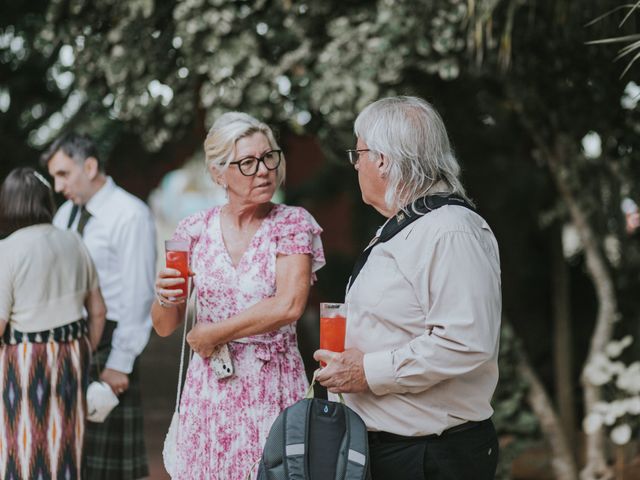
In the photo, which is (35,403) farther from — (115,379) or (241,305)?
(241,305)

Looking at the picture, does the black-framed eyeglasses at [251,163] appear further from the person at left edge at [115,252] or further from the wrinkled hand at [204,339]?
the person at left edge at [115,252]

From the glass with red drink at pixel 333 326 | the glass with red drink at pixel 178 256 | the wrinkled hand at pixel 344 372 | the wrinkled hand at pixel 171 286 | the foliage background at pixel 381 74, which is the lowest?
the wrinkled hand at pixel 344 372

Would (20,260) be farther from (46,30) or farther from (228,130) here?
(46,30)

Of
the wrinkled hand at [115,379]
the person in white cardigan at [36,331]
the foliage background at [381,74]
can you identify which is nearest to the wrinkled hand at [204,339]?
the person in white cardigan at [36,331]

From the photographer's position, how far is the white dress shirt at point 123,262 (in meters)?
4.30

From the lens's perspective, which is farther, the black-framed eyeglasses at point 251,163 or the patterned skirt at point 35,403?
the patterned skirt at point 35,403

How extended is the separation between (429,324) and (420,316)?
6 centimetres

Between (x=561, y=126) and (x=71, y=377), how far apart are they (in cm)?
304

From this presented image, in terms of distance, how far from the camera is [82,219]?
4453mm

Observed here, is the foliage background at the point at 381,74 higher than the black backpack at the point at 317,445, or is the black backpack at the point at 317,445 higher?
the foliage background at the point at 381,74

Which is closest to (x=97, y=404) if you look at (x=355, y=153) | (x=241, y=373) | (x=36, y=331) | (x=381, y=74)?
(x=36, y=331)

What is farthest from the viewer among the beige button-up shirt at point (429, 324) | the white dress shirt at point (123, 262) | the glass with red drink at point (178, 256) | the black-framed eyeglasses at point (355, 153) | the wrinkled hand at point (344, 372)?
the white dress shirt at point (123, 262)

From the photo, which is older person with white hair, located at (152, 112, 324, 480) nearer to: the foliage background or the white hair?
the white hair

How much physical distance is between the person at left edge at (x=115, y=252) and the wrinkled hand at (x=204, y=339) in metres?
1.35
